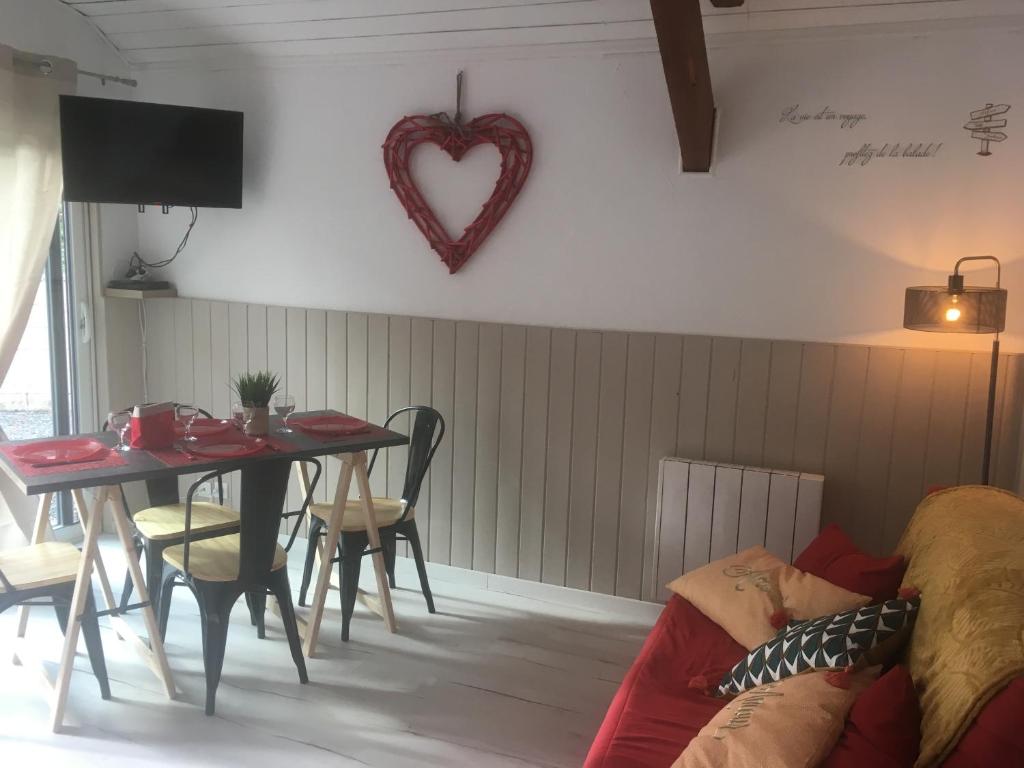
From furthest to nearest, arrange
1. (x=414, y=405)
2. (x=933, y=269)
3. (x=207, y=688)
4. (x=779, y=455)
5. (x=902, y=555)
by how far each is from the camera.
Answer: (x=414, y=405)
(x=779, y=455)
(x=933, y=269)
(x=207, y=688)
(x=902, y=555)

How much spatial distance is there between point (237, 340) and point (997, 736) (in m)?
3.65

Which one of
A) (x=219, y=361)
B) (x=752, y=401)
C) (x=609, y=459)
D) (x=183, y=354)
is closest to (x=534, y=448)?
(x=609, y=459)

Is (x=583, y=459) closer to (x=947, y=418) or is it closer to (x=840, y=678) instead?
(x=947, y=418)

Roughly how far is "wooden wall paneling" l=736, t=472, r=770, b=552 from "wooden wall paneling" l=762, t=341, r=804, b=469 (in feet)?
0.41

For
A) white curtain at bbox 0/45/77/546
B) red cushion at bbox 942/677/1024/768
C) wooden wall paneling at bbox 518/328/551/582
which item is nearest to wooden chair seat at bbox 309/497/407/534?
wooden wall paneling at bbox 518/328/551/582

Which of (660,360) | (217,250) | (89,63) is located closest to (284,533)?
(217,250)

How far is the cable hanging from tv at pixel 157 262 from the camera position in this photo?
429 cm

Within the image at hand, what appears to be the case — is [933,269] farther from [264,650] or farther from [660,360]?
[264,650]

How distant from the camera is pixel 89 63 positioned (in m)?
4.04

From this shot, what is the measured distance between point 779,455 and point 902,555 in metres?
0.78

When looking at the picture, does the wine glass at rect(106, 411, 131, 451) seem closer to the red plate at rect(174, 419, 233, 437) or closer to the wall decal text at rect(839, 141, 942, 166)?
the red plate at rect(174, 419, 233, 437)

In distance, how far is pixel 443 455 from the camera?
3875 mm

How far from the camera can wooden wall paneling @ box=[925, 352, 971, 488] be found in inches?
119

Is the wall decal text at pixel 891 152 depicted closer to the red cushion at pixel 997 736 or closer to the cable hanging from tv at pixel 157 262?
the red cushion at pixel 997 736
